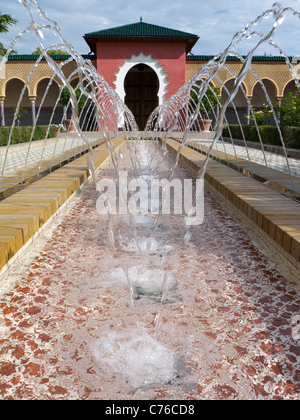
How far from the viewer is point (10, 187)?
13.8 feet

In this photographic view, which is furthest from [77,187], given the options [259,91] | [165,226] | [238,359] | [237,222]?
[259,91]

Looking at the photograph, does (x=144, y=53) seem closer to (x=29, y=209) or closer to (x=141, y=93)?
(x=141, y=93)

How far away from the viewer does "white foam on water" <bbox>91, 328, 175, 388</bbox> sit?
1498 millimetres

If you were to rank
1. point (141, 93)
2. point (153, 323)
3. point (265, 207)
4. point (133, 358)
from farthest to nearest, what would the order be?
1. point (141, 93)
2. point (265, 207)
3. point (153, 323)
4. point (133, 358)

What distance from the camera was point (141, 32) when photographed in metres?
19.3

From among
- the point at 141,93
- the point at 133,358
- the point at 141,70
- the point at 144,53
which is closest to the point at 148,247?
the point at 133,358

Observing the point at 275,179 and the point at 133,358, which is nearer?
the point at 133,358

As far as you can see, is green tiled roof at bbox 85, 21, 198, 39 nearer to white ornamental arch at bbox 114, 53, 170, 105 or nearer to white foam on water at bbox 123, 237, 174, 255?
white ornamental arch at bbox 114, 53, 170, 105

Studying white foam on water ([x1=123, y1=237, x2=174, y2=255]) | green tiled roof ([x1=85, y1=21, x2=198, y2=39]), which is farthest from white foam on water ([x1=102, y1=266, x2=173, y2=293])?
green tiled roof ([x1=85, y1=21, x2=198, y2=39])

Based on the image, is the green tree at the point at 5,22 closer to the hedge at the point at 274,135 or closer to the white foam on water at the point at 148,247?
the hedge at the point at 274,135

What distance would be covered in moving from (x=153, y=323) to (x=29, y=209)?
1459mm

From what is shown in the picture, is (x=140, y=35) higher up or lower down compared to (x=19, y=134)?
higher up

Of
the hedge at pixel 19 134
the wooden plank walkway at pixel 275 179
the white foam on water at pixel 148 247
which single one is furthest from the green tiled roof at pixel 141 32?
the white foam on water at pixel 148 247
